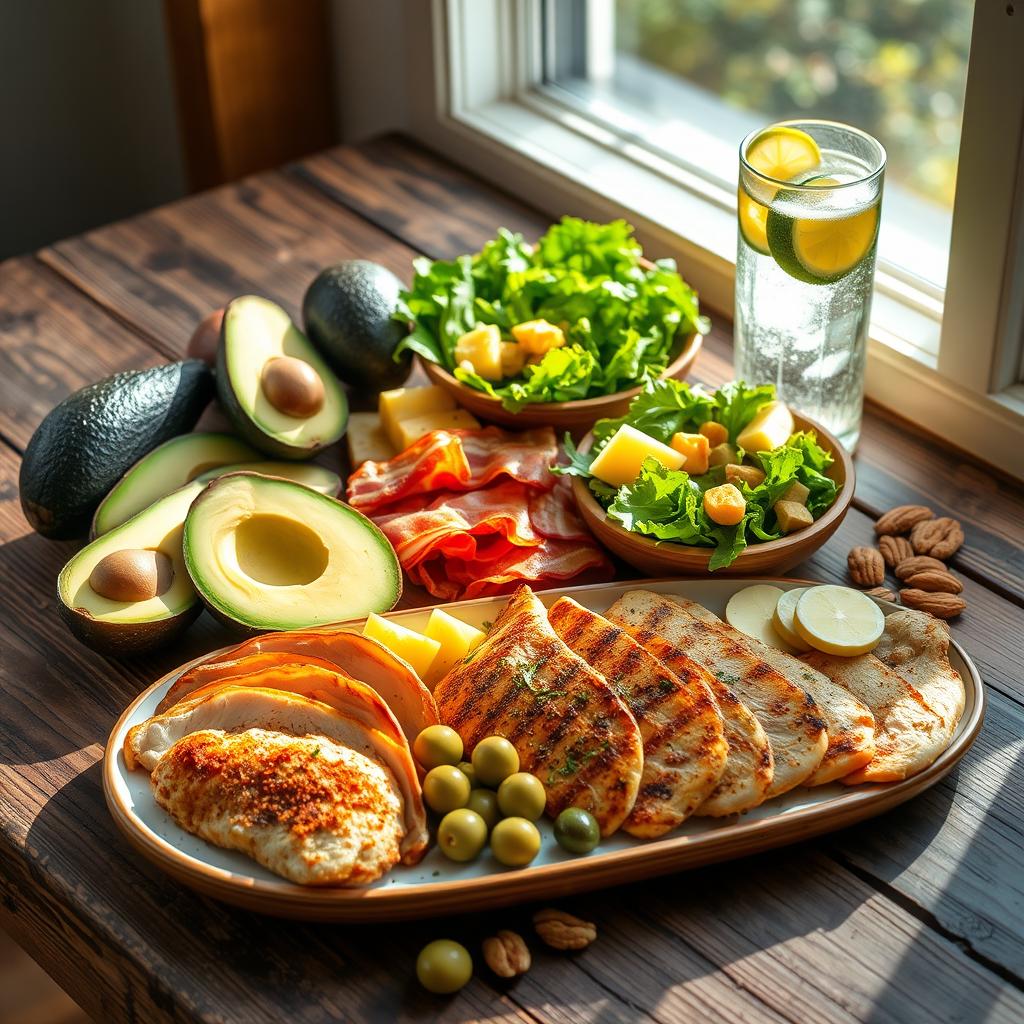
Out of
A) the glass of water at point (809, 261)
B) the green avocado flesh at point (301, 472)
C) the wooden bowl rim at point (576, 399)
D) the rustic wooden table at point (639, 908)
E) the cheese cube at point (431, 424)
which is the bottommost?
the rustic wooden table at point (639, 908)

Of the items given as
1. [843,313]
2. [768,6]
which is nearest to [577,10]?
[843,313]

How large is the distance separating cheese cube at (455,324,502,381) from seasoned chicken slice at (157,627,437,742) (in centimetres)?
56

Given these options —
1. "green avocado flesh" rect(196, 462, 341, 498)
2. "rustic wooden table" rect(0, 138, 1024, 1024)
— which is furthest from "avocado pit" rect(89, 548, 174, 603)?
"green avocado flesh" rect(196, 462, 341, 498)

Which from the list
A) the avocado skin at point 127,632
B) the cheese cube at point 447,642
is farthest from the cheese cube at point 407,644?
the avocado skin at point 127,632

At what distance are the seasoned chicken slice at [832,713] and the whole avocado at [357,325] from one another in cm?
74

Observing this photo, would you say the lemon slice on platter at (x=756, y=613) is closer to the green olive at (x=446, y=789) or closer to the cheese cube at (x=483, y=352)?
the green olive at (x=446, y=789)

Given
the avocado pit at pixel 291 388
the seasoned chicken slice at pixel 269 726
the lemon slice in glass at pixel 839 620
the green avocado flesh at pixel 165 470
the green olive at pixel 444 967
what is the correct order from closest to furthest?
the green olive at pixel 444 967
the seasoned chicken slice at pixel 269 726
the lemon slice in glass at pixel 839 620
the green avocado flesh at pixel 165 470
the avocado pit at pixel 291 388

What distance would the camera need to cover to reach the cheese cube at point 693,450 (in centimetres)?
175

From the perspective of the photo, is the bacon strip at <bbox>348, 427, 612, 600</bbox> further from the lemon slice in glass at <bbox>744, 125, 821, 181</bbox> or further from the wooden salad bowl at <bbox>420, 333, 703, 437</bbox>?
the lemon slice in glass at <bbox>744, 125, 821, 181</bbox>

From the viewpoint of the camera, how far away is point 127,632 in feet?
5.41

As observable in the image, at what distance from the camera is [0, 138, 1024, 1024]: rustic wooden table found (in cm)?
134

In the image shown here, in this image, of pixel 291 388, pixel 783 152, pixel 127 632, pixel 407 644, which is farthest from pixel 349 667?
pixel 783 152

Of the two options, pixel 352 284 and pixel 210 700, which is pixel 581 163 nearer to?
pixel 352 284

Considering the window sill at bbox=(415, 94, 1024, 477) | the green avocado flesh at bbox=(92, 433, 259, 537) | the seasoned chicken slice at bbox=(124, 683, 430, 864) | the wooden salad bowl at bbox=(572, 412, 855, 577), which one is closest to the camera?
the seasoned chicken slice at bbox=(124, 683, 430, 864)
